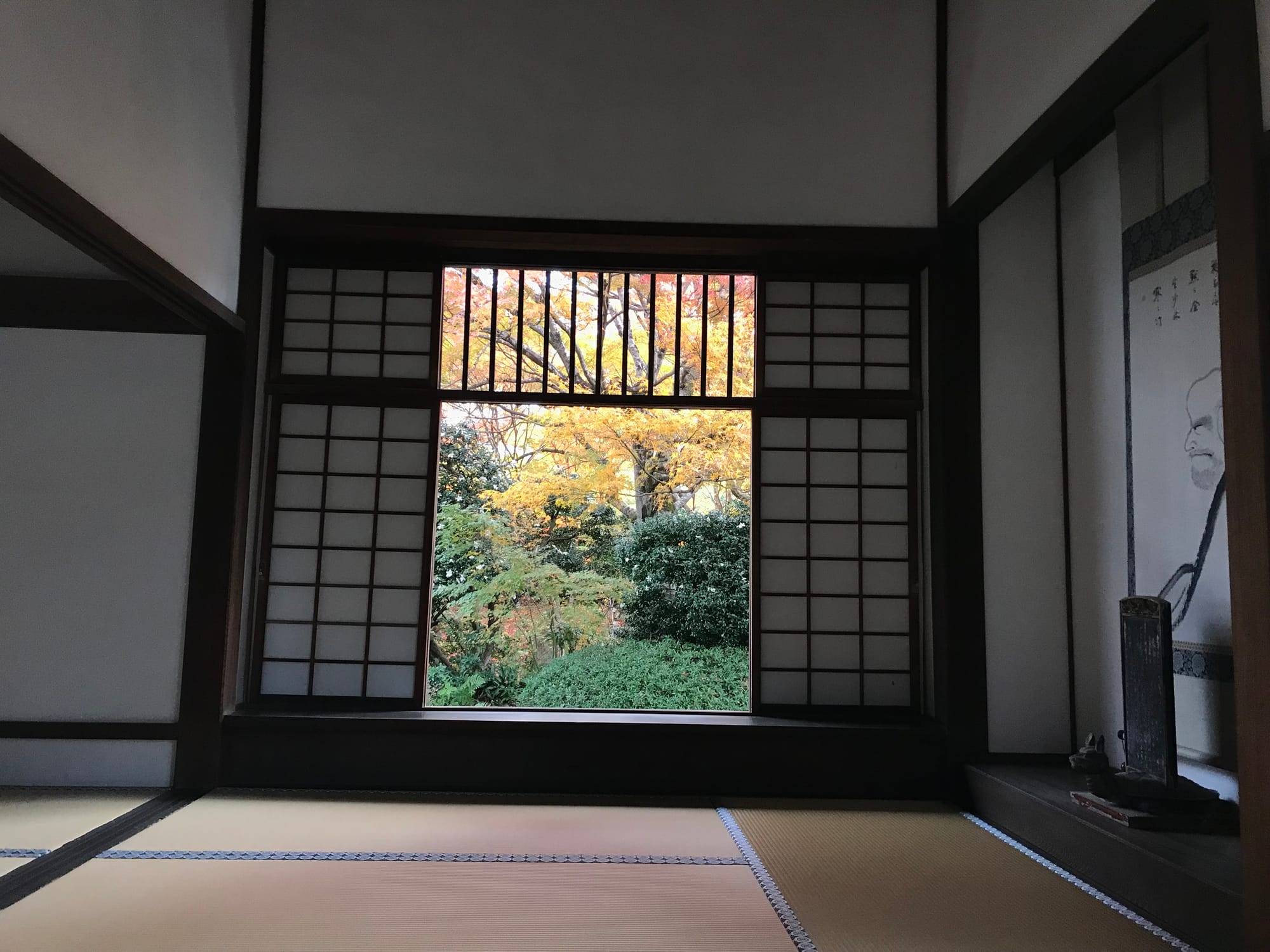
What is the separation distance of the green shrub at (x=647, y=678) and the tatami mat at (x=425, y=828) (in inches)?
181

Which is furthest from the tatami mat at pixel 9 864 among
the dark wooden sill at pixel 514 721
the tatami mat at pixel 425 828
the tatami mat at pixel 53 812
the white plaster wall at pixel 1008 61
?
the white plaster wall at pixel 1008 61

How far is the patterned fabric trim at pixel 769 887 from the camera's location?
256 centimetres

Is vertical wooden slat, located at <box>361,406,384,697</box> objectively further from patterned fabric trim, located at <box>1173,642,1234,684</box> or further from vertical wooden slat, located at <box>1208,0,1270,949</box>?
vertical wooden slat, located at <box>1208,0,1270,949</box>

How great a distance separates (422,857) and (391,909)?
1.67 ft

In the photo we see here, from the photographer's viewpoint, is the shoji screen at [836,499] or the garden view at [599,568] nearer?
the shoji screen at [836,499]

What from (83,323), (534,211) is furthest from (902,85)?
(83,323)

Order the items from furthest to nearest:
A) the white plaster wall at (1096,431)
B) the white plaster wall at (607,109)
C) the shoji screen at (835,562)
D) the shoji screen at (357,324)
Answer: the shoji screen at (357,324), the shoji screen at (835,562), the white plaster wall at (607,109), the white plaster wall at (1096,431)

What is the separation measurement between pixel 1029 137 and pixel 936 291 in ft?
3.38

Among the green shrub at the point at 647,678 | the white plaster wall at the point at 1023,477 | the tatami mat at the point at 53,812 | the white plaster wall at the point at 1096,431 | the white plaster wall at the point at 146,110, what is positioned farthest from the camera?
the green shrub at the point at 647,678

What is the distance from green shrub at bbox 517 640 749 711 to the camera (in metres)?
8.59

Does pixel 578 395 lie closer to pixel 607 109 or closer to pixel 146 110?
pixel 607 109

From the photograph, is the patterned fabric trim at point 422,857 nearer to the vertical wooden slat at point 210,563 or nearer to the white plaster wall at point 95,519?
the vertical wooden slat at point 210,563

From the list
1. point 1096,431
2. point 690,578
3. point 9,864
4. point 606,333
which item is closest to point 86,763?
point 9,864

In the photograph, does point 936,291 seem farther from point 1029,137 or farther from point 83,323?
point 83,323
